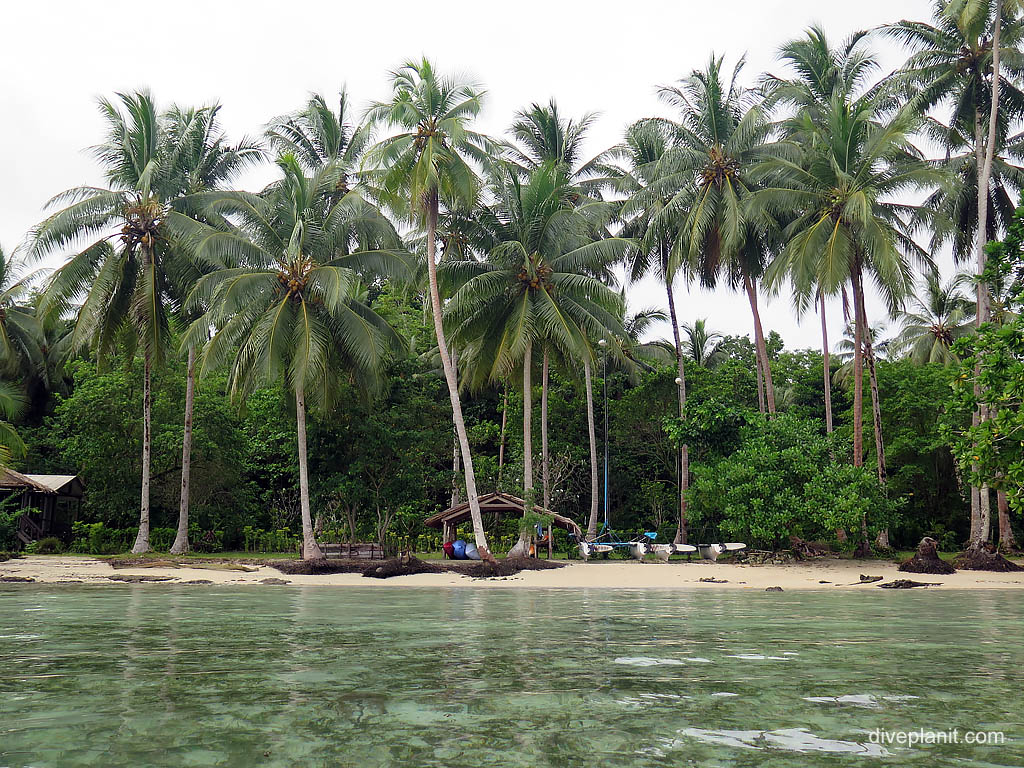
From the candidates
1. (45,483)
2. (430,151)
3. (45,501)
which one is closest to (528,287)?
(430,151)

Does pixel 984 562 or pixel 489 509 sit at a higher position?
pixel 489 509

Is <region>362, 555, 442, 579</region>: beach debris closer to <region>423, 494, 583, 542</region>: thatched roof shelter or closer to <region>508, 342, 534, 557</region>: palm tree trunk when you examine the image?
<region>423, 494, 583, 542</region>: thatched roof shelter

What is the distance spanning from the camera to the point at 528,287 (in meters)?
23.9

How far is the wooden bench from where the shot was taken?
2298 cm

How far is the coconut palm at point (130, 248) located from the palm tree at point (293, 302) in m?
1.95

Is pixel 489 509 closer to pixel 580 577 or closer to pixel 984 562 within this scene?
pixel 580 577

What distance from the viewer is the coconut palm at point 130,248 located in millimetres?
24125

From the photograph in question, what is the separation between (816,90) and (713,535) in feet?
52.6

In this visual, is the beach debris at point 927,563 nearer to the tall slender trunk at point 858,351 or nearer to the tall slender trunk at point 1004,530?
the tall slender trunk at point 858,351

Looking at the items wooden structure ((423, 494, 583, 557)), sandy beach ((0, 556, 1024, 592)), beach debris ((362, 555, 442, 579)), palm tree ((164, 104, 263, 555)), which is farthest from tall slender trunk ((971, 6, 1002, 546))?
Answer: palm tree ((164, 104, 263, 555))

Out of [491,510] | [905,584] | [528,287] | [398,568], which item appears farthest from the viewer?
[491,510]

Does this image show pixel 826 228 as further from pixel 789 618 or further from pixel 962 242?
pixel 789 618

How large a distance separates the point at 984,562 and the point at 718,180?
14175 millimetres

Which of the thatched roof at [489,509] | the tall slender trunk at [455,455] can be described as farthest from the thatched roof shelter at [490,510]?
the tall slender trunk at [455,455]
